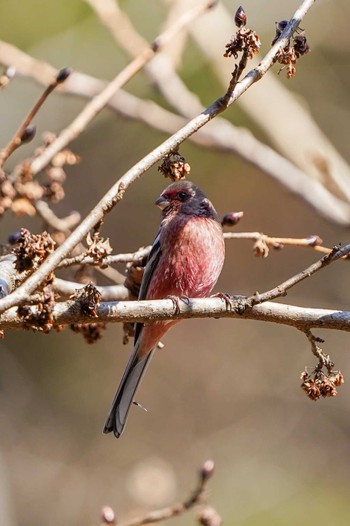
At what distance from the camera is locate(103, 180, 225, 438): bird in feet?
17.7

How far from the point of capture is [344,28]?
34.2 feet

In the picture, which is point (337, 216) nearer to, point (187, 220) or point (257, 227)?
point (187, 220)

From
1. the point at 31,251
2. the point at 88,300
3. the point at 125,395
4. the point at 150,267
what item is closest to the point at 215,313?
the point at 88,300

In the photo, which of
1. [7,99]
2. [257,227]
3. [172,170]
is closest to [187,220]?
[172,170]

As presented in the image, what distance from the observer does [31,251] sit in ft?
10.9

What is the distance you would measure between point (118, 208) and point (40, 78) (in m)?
5.19

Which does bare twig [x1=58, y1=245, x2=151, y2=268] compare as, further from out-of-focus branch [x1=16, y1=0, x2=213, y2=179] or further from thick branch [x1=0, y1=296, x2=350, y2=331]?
out-of-focus branch [x1=16, y1=0, x2=213, y2=179]

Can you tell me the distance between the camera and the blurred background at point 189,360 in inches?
374

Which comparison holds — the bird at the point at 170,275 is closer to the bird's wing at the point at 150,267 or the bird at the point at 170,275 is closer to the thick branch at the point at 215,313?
the bird's wing at the point at 150,267

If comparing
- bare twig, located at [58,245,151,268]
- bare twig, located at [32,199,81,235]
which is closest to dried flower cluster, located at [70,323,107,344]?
bare twig, located at [58,245,151,268]

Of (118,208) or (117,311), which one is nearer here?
(117,311)

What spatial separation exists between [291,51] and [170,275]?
7.00 feet

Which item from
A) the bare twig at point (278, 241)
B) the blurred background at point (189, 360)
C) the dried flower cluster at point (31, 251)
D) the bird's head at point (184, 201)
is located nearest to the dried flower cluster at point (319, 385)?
Answer: the bare twig at point (278, 241)

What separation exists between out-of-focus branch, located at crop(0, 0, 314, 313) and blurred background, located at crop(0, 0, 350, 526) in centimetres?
538
